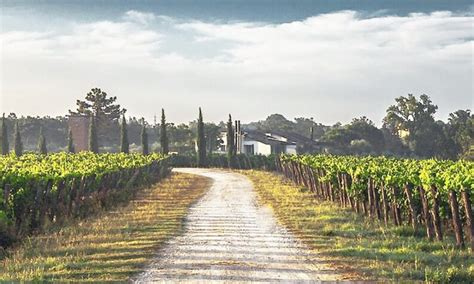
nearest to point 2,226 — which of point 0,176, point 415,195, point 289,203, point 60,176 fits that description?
point 0,176

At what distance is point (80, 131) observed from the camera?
321 feet

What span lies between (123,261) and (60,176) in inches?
346

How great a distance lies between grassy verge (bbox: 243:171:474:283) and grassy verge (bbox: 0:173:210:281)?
3.60 m

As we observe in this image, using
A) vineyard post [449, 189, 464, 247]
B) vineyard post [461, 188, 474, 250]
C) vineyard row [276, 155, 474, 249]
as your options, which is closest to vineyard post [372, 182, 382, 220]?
vineyard row [276, 155, 474, 249]

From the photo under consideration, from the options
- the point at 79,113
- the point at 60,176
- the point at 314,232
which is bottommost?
the point at 314,232

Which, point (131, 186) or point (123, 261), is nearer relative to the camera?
point (123, 261)

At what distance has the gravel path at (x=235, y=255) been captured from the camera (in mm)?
11102

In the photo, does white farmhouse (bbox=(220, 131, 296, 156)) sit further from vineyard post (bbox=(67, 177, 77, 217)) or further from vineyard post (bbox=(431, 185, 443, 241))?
vineyard post (bbox=(431, 185, 443, 241))

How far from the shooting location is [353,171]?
24.8 metres

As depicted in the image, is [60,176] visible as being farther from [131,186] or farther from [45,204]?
[131,186]

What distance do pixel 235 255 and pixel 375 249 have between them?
314cm

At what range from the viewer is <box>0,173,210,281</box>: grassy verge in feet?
37.3

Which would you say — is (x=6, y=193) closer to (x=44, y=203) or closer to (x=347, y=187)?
(x=44, y=203)

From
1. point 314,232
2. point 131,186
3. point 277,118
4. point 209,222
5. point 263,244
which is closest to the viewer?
point 263,244
